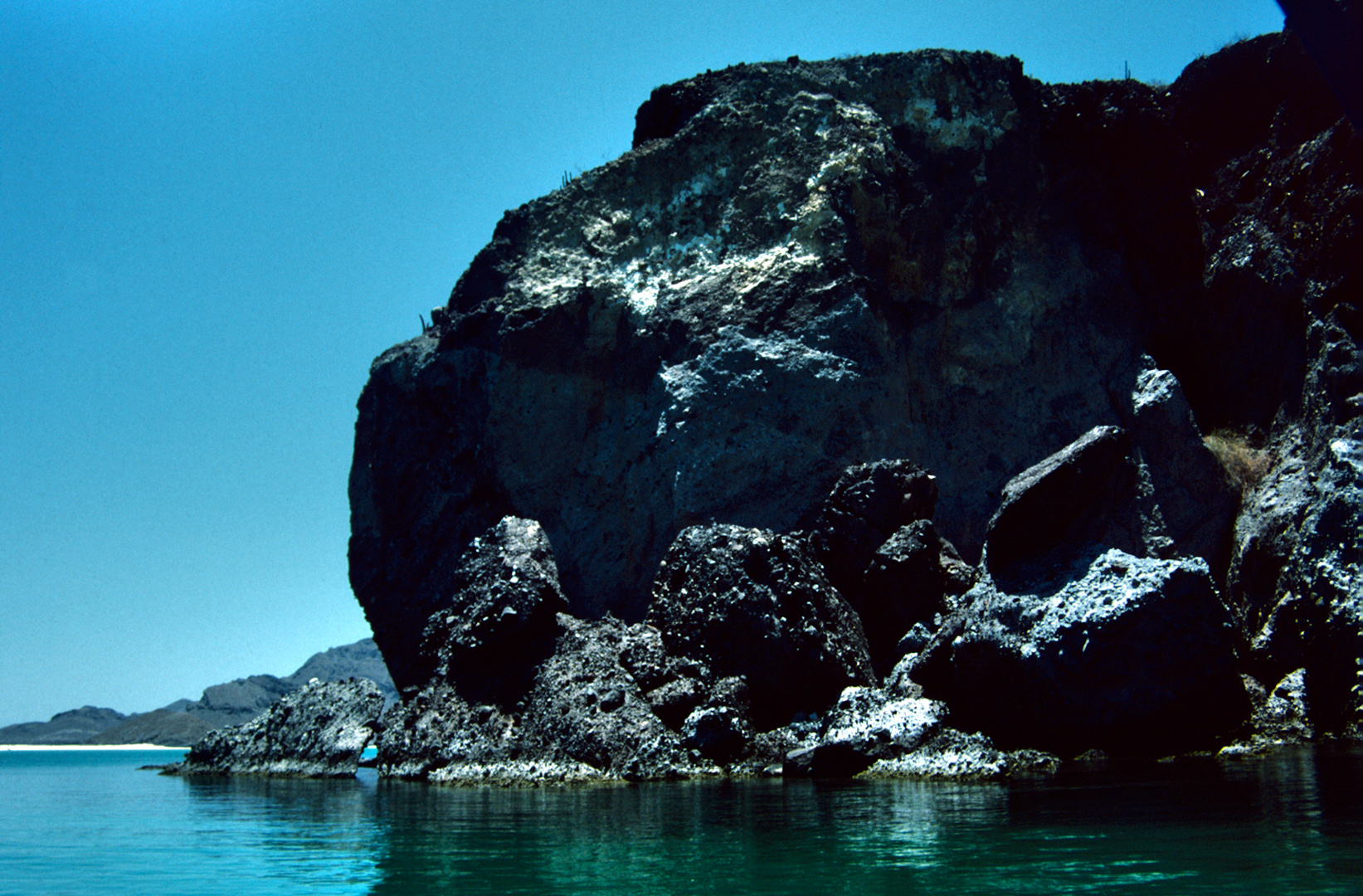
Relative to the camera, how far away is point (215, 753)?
73.9 ft

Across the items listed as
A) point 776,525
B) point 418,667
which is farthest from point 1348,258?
point 418,667

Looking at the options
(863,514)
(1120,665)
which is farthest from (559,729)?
(1120,665)

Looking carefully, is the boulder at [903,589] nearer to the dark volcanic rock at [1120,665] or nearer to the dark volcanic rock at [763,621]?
the dark volcanic rock at [763,621]

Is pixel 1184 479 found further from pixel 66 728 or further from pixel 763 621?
pixel 66 728

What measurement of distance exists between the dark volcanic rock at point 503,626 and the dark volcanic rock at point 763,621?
1.97m

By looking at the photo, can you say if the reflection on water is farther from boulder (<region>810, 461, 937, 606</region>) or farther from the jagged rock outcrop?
the jagged rock outcrop

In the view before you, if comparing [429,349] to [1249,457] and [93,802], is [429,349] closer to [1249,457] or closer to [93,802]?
[93,802]

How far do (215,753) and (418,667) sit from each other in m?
5.13

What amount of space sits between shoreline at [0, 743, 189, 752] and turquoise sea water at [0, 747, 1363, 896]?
83098 mm

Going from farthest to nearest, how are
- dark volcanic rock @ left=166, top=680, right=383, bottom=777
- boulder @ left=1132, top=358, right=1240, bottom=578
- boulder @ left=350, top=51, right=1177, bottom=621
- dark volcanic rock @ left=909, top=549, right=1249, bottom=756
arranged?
1. boulder @ left=350, top=51, right=1177, bottom=621
2. dark volcanic rock @ left=166, top=680, right=383, bottom=777
3. boulder @ left=1132, top=358, right=1240, bottom=578
4. dark volcanic rock @ left=909, top=549, right=1249, bottom=756

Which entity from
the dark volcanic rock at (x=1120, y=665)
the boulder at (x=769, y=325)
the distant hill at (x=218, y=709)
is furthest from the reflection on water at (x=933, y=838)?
the distant hill at (x=218, y=709)

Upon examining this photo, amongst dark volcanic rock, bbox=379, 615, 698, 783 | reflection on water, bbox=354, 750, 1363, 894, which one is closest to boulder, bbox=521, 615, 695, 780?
dark volcanic rock, bbox=379, 615, 698, 783

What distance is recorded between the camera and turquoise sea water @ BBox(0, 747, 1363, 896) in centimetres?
530

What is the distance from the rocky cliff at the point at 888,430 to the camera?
13453 millimetres
